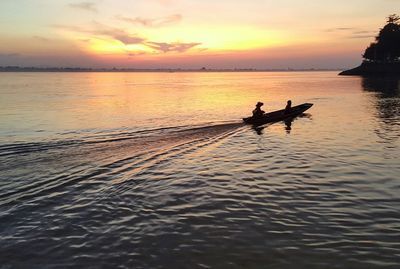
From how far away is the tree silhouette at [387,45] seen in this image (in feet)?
480

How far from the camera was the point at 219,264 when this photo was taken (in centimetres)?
917

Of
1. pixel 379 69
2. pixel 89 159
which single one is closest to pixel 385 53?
pixel 379 69

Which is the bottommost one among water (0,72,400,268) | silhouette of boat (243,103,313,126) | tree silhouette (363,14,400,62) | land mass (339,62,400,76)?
water (0,72,400,268)

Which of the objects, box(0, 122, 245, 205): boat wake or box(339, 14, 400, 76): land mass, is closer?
box(0, 122, 245, 205): boat wake

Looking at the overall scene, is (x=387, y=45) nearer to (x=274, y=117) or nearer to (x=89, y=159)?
(x=274, y=117)

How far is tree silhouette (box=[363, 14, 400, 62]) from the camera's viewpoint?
146250 millimetres

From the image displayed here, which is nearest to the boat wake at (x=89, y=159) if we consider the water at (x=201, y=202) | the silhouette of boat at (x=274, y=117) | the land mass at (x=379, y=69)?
the water at (x=201, y=202)

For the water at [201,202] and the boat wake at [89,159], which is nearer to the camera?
the water at [201,202]

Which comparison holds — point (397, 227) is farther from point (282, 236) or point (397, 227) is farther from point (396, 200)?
point (282, 236)

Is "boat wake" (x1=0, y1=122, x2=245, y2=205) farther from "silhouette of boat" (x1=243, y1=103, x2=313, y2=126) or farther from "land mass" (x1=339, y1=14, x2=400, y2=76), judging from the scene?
"land mass" (x1=339, y1=14, x2=400, y2=76)

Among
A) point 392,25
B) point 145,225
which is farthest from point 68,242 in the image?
point 392,25

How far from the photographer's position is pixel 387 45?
148m

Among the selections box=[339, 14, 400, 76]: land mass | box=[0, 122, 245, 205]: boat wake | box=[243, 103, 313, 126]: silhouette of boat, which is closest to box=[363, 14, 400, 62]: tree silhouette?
box=[339, 14, 400, 76]: land mass

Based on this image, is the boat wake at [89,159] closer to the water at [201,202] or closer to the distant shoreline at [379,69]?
the water at [201,202]
